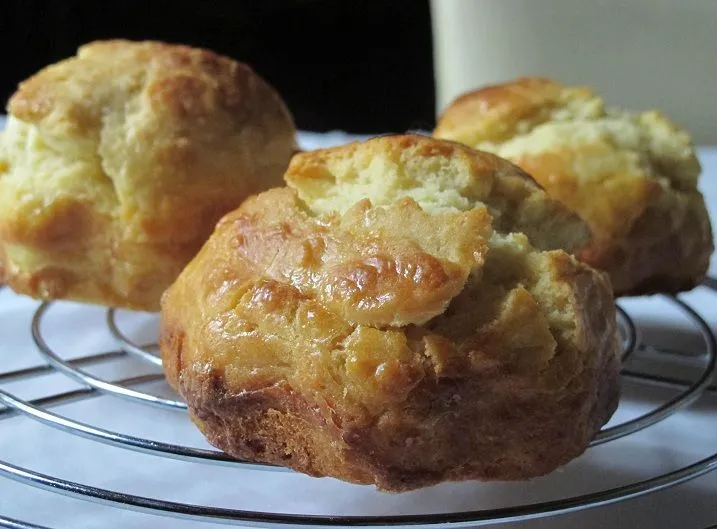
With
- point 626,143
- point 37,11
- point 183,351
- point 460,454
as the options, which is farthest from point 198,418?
point 37,11

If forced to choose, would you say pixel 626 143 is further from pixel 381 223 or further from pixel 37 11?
pixel 37 11

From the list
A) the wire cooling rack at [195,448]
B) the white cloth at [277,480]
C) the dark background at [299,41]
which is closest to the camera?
the wire cooling rack at [195,448]

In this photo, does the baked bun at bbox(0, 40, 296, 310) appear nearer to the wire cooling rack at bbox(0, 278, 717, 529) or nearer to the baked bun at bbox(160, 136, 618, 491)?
the wire cooling rack at bbox(0, 278, 717, 529)

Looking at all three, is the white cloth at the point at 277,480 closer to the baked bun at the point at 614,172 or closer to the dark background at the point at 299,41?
the baked bun at the point at 614,172

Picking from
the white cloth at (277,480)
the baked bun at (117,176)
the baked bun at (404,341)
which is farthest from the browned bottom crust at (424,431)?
the baked bun at (117,176)

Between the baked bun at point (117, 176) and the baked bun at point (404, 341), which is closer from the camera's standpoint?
the baked bun at point (404, 341)
